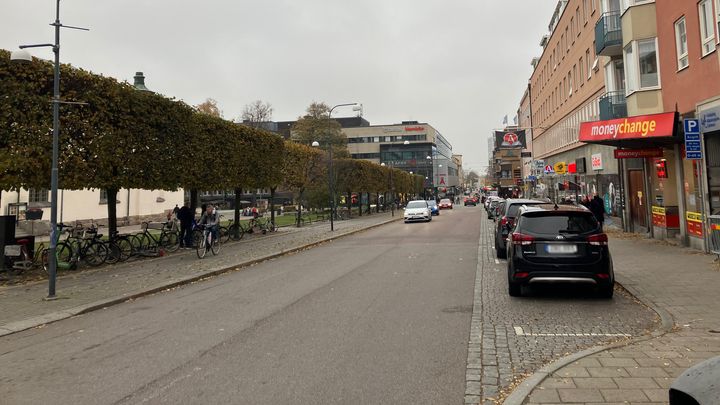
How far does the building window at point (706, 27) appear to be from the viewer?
1216 centimetres

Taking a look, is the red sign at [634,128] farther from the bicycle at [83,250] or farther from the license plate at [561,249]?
the bicycle at [83,250]

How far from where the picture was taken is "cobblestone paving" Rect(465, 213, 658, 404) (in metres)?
4.74

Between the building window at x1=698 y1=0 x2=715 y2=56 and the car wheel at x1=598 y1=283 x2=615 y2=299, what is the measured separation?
8253 mm

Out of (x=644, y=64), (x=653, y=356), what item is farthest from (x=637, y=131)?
(x=653, y=356)

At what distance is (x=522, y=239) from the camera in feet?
26.5

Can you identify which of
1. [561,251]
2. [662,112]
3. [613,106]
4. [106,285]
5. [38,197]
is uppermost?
[613,106]

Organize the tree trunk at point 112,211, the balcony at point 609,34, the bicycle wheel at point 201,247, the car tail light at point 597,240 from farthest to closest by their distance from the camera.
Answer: the balcony at point 609,34, the tree trunk at point 112,211, the bicycle wheel at point 201,247, the car tail light at point 597,240

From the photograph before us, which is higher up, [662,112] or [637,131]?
[662,112]

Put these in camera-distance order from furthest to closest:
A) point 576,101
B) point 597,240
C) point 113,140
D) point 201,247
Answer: point 576,101 < point 201,247 < point 113,140 < point 597,240

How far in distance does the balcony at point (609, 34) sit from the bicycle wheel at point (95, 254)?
20.6m

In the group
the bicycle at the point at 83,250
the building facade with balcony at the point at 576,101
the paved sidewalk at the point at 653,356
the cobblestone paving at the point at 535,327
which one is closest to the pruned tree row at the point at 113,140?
the bicycle at the point at 83,250

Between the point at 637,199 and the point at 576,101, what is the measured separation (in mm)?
14330

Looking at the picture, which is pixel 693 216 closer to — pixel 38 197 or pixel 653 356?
pixel 653 356

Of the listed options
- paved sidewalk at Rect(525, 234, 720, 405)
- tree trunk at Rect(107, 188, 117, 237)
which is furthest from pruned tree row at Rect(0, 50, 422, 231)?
paved sidewalk at Rect(525, 234, 720, 405)
